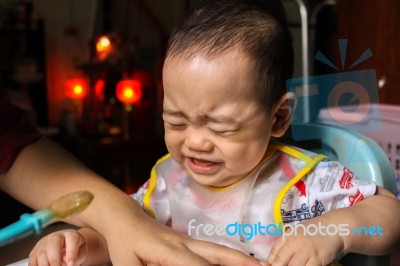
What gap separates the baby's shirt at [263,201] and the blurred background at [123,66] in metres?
0.07

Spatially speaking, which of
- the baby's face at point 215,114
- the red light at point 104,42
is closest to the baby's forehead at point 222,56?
the baby's face at point 215,114

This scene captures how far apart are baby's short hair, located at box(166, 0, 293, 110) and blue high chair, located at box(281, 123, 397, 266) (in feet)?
0.15

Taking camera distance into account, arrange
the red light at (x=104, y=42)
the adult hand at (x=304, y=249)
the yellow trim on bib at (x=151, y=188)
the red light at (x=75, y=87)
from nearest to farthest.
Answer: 1. the adult hand at (x=304, y=249)
2. the yellow trim on bib at (x=151, y=188)
3. the red light at (x=75, y=87)
4. the red light at (x=104, y=42)

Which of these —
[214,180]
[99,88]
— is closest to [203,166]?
[214,180]

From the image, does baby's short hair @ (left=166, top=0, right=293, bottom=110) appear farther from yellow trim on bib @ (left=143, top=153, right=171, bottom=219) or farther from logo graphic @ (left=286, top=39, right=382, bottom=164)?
yellow trim on bib @ (left=143, top=153, right=171, bottom=219)

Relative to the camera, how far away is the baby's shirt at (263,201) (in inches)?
17.7

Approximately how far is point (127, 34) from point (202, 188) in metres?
0.35

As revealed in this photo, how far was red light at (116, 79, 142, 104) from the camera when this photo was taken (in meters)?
0.59

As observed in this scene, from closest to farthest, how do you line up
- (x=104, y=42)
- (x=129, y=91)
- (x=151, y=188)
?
(x=151, y=188), (x=129, y=91), (x=104, y=42)

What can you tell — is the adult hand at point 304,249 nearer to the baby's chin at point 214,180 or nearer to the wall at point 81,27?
the baby's chin at point 214,180

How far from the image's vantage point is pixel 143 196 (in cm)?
54

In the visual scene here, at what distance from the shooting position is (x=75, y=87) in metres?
0.71

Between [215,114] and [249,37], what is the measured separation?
7 centimetres

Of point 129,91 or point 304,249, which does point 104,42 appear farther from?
point 304,249
